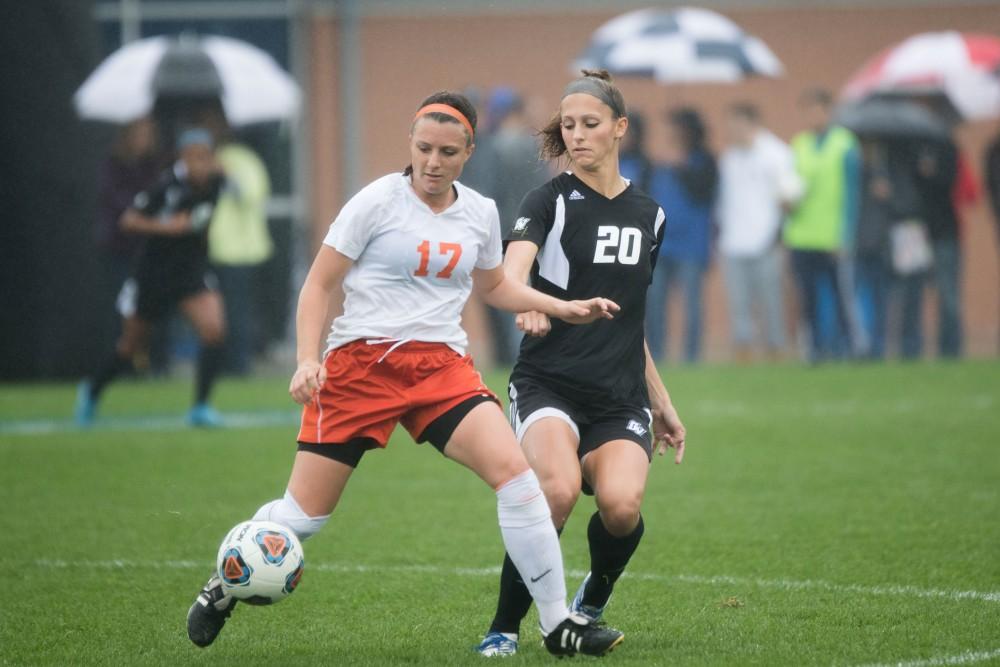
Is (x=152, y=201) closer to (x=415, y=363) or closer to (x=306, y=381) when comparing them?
(x=415, y=363)

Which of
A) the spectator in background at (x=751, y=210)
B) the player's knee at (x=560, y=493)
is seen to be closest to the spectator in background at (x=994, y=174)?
the spectator in background at (x=751, y=210)

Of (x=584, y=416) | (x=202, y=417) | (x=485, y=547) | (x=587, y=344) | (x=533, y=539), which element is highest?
(x=587, y=344)

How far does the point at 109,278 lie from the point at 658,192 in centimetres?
575

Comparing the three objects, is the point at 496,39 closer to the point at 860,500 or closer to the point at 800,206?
the point at 800,206

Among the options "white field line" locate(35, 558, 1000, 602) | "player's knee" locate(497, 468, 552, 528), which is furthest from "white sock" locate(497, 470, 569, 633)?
"white field line" locate(35, 558, 1000, 602)

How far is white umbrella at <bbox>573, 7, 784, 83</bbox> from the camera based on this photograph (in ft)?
57.2

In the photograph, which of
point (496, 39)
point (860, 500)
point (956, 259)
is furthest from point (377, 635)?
point (496, 39)

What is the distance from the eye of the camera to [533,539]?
5594 mm

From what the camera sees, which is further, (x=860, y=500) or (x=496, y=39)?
(x=496, y=39)

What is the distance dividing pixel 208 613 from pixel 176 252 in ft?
23.6

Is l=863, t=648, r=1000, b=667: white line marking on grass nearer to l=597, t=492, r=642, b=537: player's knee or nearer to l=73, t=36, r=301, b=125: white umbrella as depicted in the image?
l=597, t=492, r=642, b=537: player's knee

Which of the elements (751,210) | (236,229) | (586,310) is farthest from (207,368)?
(586,310)

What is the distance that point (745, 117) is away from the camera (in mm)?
17953

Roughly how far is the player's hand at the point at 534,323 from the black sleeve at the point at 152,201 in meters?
7.36
